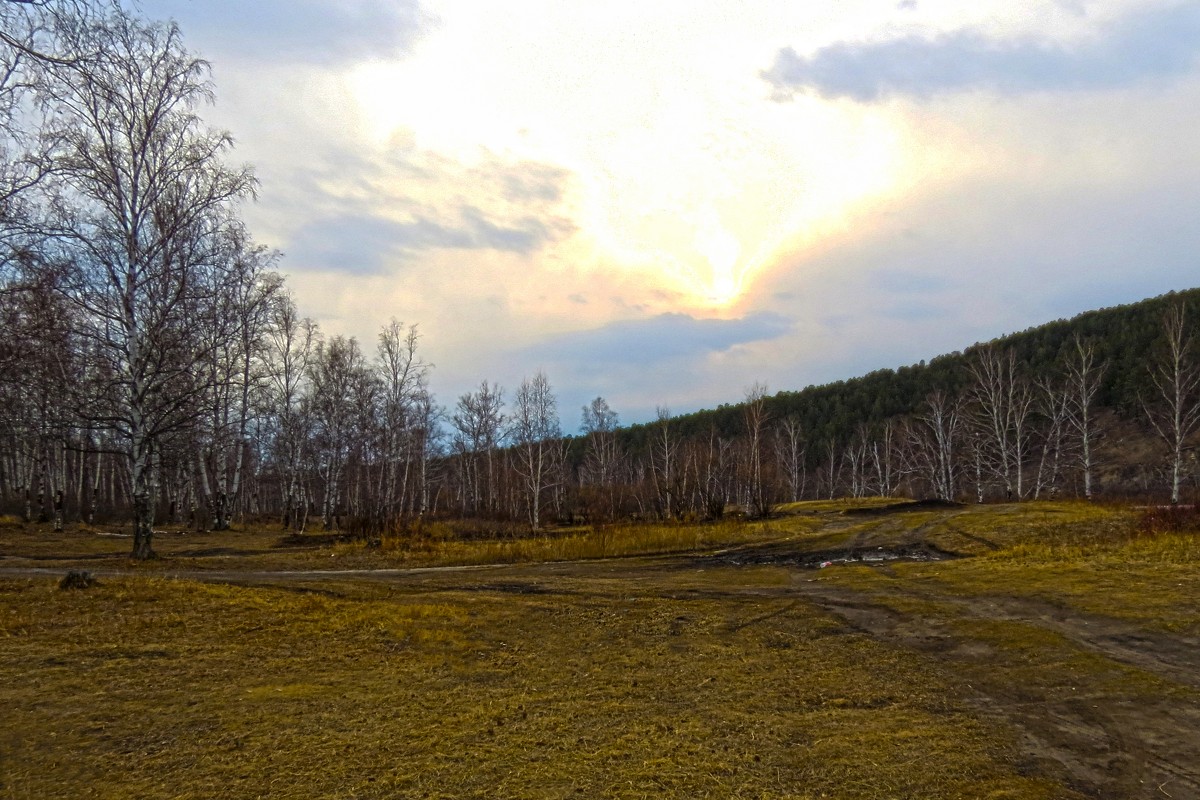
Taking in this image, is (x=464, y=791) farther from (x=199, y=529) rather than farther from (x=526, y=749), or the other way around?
(x=199, y=529)

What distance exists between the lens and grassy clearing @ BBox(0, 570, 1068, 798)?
4727 mm

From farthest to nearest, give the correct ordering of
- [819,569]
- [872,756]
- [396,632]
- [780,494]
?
[780,494]
[819,569]
[396,632]
[872,756]

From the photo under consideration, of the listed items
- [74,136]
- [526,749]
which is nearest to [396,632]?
[526,749]

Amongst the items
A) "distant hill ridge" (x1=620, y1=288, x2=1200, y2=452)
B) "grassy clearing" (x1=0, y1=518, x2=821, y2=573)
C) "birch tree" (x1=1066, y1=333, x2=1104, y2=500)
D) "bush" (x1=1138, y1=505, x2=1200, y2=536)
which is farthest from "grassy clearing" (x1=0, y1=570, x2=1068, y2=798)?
"distant hill ridge" (x1=620, y1=288, x2=1200, y2=452)

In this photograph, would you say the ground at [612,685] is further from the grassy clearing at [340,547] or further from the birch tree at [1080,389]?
the birch tree at [1080,389]

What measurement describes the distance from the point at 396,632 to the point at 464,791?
541 cm

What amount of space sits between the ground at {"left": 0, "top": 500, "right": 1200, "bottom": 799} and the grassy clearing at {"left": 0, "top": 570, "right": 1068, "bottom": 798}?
3 cm

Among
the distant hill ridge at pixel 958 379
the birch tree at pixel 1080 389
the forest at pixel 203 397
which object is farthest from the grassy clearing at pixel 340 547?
the distant hill ridge at pixel 958 379

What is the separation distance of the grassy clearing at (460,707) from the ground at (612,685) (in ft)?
0.11

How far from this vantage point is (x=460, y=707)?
21.1 ft

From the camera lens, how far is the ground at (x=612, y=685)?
482 centimetres

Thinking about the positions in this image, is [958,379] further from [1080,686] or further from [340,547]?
[1080,686]

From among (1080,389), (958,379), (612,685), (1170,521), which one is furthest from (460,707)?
(958,379)

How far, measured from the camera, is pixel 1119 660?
7637 mm
